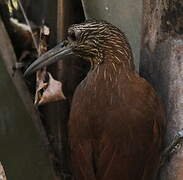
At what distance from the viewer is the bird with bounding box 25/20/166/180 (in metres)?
3.62

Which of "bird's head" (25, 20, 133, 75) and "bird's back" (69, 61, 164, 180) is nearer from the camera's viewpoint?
"bird's back" (69, 61, 164, 180)

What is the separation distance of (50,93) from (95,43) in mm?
452

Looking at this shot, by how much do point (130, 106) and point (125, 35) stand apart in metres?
0.55

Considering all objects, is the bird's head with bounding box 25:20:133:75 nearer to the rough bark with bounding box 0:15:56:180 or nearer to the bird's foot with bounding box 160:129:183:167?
the rough bark with bounding box 0:15:56:180

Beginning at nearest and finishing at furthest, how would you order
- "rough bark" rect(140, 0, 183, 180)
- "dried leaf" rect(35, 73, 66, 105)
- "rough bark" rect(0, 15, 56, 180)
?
"rough bark" rect(140, 0, 183, 180), "rough bark" rect(0, 15, 56, 180), "dried leaf" rect(35, 73, 66, 105)

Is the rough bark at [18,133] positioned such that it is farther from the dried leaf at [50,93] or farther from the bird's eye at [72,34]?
the bird's eye at [72,34]

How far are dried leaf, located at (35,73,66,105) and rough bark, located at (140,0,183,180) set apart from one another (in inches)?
22.9

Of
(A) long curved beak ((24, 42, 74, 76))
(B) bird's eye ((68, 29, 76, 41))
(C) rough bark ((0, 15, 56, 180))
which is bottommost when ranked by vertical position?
(C) rough bark ((0, 15, 56, 180))

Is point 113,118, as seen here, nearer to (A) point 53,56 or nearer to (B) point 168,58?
(B) point 168,58

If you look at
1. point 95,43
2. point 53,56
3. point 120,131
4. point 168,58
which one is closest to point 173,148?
point 120,131

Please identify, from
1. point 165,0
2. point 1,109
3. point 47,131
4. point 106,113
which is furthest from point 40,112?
point 165,0

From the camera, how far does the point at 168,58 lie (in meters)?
3.62

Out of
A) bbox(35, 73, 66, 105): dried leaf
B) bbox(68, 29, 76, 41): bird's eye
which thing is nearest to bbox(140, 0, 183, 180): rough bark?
bbox(68, 29, 76, 41): bird's eye

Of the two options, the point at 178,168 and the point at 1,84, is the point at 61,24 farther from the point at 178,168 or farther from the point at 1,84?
the point at 178,168
